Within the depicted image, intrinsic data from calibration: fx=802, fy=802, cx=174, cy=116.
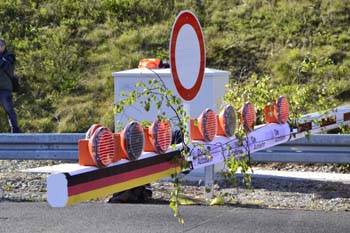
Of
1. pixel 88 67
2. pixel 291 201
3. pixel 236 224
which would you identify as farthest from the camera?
pixel 88 67

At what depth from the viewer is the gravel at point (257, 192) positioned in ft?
28.0

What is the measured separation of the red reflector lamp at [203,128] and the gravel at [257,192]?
8.13 ft

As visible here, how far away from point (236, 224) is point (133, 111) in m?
3.55

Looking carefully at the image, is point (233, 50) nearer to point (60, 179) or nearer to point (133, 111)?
point (133, 111)

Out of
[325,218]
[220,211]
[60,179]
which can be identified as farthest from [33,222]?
[60,179]

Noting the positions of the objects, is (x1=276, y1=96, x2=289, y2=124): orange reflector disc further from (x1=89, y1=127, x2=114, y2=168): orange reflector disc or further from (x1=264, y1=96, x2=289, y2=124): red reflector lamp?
(x1=89, y1=127, x2=114, y2=168): orange reflector disc

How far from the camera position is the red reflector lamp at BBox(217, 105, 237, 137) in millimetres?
6094

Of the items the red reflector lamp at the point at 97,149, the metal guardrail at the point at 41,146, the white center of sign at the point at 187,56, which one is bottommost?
the metal guardrail at the point at 41,146

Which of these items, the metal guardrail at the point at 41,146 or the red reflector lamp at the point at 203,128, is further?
the metal guardrail at the point at 41,146

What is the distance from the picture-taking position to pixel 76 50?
55.4 feet

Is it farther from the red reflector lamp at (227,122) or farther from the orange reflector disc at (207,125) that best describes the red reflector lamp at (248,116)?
the orange reflector disc at (207,125)

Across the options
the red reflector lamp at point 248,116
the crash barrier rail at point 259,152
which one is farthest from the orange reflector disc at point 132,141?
the crash barrier rail at point 259,152

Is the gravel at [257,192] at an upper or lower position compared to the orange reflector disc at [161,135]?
lower

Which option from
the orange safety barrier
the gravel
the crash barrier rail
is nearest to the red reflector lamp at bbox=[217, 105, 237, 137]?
the gravel
